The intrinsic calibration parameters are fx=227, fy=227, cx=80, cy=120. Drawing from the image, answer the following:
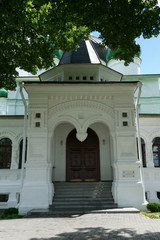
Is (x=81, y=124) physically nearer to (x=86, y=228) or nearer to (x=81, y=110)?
(x=81, y=110)

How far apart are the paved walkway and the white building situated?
185 centimetres

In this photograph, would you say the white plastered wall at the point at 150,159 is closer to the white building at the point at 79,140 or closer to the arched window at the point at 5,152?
the white building at the point at 79,140

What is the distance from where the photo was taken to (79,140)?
11.1 meters

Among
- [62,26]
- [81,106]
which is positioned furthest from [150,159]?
[62,26]

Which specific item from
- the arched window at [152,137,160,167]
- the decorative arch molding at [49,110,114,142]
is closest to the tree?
the decorative arch molding at [49,110,114,142]

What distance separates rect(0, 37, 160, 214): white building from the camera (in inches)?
371

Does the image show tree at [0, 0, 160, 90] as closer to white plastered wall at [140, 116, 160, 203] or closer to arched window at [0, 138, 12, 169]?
arched window at [0, 138, 12, 169]

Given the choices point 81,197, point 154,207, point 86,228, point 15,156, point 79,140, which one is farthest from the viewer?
point 15,156

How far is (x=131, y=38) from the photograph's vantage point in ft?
23.8

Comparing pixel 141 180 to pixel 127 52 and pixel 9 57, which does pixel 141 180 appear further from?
pixel 9 57

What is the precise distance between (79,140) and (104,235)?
19.6 feet

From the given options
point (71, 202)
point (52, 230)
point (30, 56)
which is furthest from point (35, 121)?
point (52, 230)

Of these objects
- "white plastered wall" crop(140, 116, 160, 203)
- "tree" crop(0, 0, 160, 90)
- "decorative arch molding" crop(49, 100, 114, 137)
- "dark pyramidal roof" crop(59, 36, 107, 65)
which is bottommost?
"white plastered wall" crop(140, 116, 160, 203)

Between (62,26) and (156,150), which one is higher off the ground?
(62,26)
